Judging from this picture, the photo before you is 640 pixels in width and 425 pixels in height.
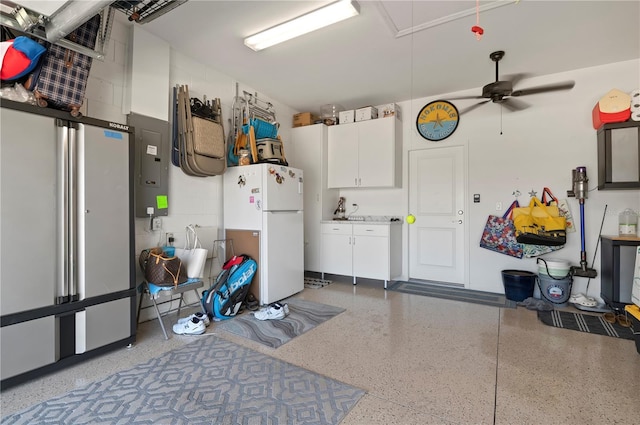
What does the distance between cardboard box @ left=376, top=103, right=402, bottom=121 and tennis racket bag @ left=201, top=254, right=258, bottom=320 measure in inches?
115

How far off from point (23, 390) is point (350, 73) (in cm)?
406

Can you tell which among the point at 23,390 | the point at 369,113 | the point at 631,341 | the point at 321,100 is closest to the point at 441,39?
the point at 369,113

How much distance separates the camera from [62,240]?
2098 millimetres

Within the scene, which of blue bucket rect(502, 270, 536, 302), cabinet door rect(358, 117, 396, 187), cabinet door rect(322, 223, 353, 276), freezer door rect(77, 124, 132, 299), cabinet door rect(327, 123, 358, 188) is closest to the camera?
freezer door rect(77, 124, 132, 299)

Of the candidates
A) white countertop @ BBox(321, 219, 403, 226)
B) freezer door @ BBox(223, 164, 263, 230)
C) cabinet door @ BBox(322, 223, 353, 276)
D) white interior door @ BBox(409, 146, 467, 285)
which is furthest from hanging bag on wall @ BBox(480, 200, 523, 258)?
freezer door @ BBox(223, 164, 263, 230)

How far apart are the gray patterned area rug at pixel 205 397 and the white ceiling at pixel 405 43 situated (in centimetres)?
286

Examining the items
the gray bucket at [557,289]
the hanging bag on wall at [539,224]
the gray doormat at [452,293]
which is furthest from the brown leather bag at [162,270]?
the gray bucket at [557,289]

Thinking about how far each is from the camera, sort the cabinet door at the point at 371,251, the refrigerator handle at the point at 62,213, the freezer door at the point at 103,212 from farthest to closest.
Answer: the cabinet door at the point at 371,251 < the freezer door at the point at 103,212 < the refrigerator handle at the point at 62,213

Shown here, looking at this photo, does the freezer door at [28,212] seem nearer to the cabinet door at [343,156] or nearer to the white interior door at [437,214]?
the cabinet door at [343,156]

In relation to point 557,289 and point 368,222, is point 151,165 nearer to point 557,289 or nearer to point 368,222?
point 368,222

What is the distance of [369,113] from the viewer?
470cm

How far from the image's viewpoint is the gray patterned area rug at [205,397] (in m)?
1.65

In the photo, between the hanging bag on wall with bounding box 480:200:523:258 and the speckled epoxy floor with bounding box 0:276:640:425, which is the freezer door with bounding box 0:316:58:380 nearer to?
the speckled epoxy floor with bounding box 0:276:640:425

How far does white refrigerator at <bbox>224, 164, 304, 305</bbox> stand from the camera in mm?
3523
